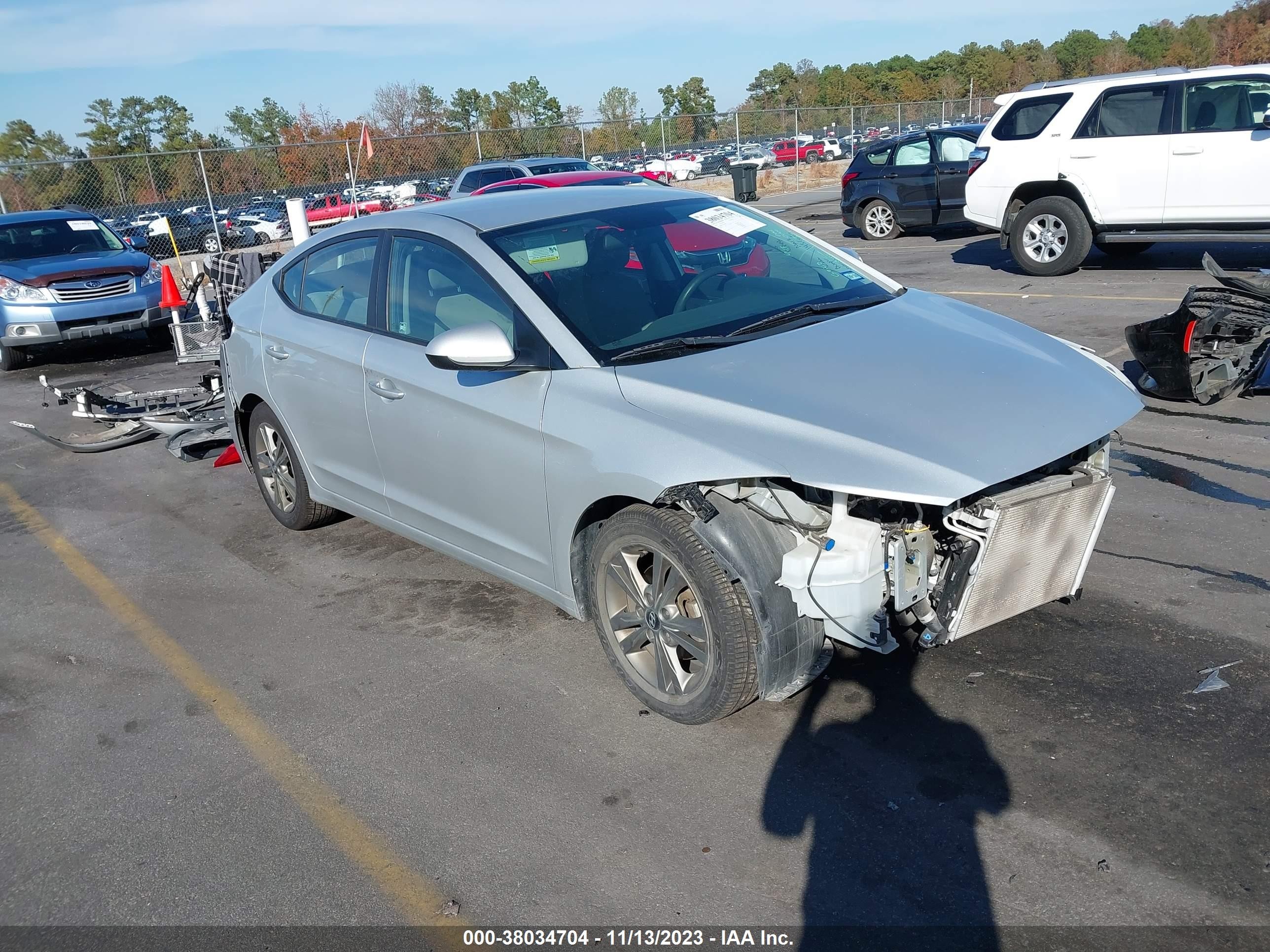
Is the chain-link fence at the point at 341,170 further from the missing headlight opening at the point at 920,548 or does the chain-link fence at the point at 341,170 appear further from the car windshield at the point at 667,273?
the missing headlight opening at the point at 920,548

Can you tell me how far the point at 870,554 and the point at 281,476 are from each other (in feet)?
12.5

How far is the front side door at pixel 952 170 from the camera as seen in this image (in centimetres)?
1614

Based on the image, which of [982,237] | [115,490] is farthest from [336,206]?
[115,490]

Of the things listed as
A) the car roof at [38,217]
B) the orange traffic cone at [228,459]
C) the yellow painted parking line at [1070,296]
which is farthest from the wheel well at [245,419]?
the car roof at [38,217]

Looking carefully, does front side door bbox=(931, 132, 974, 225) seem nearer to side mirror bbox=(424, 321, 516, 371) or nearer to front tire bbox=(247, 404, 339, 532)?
front tire bbox=(247, 404, 339, 532)

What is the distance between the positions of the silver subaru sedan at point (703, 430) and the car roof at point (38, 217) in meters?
10.9

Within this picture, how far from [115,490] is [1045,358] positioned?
248 inches

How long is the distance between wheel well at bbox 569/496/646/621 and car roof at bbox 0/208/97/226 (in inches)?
503

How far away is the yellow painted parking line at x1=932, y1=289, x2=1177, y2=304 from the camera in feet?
33.2

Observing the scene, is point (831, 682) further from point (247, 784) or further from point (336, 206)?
point (336, 206)

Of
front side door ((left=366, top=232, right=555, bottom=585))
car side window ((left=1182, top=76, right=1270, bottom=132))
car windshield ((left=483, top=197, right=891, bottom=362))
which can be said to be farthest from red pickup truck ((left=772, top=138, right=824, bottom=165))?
front side door ((left=366, top=232, right=555, bottom=585))

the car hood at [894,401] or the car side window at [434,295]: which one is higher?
the car side window at [434,295]

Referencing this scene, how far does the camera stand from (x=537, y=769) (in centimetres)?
354

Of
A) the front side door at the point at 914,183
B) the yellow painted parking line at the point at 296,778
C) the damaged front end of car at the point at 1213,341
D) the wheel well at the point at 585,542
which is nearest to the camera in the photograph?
the yellow painted parking line at the point at 296,778
